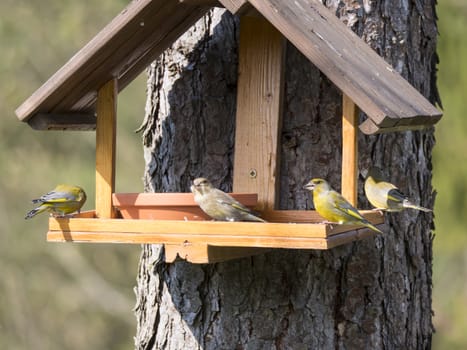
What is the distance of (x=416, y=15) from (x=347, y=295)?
1.35 m

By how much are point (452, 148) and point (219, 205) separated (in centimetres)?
441

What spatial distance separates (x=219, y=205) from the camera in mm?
3785

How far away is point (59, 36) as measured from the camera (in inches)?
442

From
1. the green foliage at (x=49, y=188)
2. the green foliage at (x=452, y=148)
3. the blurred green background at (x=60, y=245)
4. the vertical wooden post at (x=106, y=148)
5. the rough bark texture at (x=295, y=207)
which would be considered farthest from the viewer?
the green foliage at (x=49, y=188)

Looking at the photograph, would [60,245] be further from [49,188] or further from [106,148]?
[106,148]

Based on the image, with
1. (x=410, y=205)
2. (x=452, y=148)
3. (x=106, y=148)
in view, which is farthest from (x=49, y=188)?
(x=410, y=205)

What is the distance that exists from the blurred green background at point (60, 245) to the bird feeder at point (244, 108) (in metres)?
4.12

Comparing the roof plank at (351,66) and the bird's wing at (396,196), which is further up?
the roof plank at (351,66)

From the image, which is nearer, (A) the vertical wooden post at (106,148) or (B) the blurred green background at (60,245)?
(A) the vertical wooden post at (106,148)

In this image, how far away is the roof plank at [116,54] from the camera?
13.0 feet

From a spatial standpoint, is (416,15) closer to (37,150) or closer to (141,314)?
(141,314)

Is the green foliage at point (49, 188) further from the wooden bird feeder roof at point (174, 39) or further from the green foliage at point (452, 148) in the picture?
the wooden bird feeder roof at point (174, 39)

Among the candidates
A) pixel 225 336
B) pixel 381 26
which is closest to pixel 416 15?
pixel 381 26

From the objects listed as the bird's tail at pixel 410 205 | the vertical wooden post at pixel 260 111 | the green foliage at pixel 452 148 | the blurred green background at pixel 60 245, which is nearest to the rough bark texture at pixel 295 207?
the vertical wooden post at pixel 260 111
